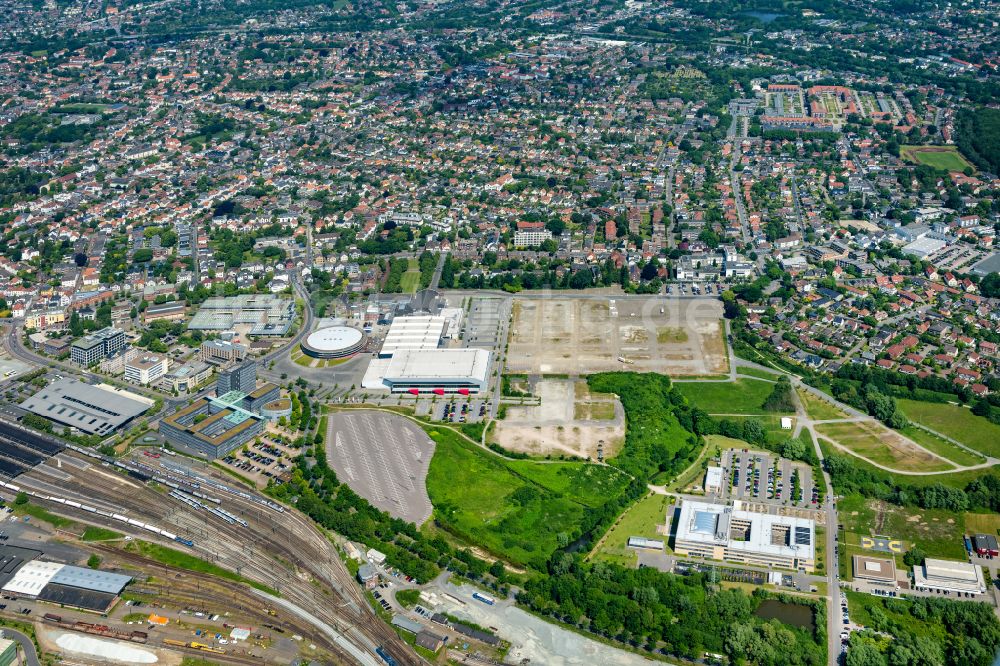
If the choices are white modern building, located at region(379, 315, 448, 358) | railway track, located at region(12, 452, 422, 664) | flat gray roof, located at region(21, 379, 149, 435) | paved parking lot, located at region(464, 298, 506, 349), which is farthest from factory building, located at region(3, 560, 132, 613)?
paved parking lot, located at region(464, 298, 506, 349)

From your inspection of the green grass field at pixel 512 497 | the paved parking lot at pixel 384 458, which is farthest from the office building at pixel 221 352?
the green grass field at pixel 512 497

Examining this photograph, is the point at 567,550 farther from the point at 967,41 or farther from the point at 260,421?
the point at 967,41

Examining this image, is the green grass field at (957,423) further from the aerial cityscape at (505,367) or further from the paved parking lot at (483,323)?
the paved parking lot at (483,323)

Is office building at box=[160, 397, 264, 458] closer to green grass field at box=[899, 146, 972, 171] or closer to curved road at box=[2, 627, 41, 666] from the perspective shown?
curved road at box=[2, 627, 41, 666]

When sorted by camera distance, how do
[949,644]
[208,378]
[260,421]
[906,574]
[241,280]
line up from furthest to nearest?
1. [241,280]
2. [208,378]
3. [260,421]
4. [906,574]
5. [949,644]

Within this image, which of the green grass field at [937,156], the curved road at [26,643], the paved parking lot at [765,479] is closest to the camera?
the curved road at [26,643]

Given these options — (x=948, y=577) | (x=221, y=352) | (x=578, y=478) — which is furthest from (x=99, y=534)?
(x=948, y=577)

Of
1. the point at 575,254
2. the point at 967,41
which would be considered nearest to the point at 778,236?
the point at 575,254
